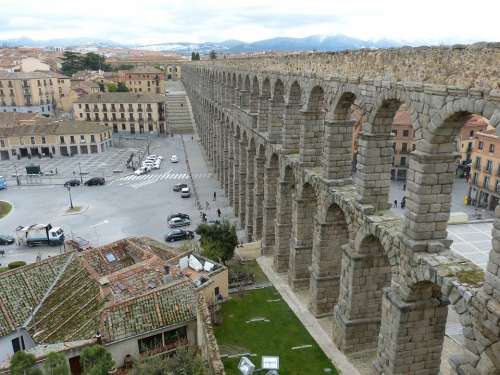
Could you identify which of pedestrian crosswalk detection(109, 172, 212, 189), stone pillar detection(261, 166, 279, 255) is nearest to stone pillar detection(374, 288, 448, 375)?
stone pillar detection(261, 166, 279, 255)

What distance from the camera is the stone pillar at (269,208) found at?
3481 cm

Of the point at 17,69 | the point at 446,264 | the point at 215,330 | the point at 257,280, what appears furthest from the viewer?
the point at 17,69

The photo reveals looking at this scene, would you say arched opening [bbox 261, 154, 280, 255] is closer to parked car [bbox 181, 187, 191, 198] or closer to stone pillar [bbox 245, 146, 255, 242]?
stone pillar [bbox 245, 146, 255, 242]

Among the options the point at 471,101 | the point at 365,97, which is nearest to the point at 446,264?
the point at 471,101

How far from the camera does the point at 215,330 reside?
25984 mm

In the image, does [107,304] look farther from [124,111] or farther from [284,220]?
[124,111]

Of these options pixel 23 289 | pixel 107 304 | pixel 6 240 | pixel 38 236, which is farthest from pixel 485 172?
pixel 6 240

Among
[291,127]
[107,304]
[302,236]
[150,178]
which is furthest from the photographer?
[150,178]

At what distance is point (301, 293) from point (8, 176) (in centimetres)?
6313

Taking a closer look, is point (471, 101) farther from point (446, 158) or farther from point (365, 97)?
point (365, 97)

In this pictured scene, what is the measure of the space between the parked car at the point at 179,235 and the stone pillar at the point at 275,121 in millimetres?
16864

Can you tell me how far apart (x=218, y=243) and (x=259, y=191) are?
7.59 m

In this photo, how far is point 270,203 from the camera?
116ft

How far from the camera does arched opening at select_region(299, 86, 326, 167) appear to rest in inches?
1029
